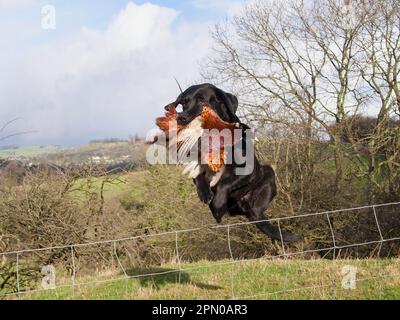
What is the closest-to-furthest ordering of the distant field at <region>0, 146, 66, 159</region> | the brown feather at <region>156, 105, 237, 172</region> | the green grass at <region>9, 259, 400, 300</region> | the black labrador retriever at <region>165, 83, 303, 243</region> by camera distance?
the brown feather at <region>156, 105, 237, 172</region> < the black labrador retriever at <region>165, 83, 303, 243</region> < the green grass at <region>9, 259, 400, 300</region> < the distant field at <region>0, 146, 66, 159</region>

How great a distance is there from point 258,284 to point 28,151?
9038 mm

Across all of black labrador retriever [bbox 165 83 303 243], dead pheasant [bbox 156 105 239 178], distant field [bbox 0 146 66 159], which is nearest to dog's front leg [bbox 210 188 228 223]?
black labrador retriever [bbox 165 83 303 243]

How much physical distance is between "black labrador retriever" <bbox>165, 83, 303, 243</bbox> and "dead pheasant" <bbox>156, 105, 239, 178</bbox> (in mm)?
65

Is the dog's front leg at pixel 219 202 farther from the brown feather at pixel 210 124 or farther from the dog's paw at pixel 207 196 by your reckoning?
the brown feather at pixel 210 124

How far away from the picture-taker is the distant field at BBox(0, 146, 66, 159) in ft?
38.8

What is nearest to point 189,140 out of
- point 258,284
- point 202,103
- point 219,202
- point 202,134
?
point 202,134

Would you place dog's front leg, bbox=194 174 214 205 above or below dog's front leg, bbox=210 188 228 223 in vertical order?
above

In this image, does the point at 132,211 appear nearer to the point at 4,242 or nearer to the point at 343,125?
the point at 4,242

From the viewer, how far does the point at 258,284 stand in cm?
628

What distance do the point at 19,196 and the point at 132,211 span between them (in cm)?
390

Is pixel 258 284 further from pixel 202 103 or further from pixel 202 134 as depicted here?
pixel 202 103

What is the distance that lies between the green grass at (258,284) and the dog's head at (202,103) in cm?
204

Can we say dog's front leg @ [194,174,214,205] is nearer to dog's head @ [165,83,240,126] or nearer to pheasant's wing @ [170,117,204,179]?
pheasant's wing @ [170,117,204,179]

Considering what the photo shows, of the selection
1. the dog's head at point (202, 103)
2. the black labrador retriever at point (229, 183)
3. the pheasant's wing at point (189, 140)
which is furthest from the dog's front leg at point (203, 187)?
the dog's head at point (202, 103)
